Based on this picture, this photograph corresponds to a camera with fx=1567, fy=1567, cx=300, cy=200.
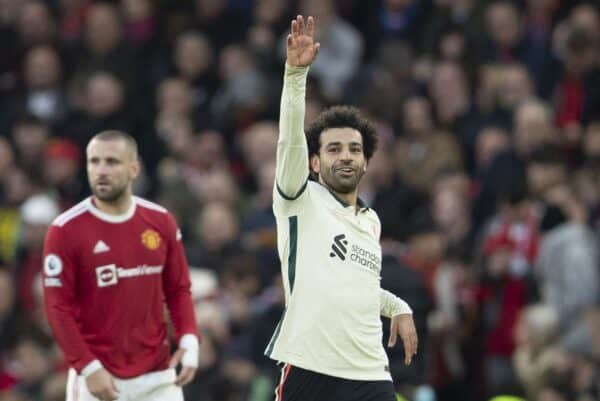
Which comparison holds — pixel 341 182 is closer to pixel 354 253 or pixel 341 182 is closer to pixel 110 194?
pixel 354 253

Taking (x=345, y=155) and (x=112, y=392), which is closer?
(x=345, y=155)

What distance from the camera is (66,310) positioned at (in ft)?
29.5

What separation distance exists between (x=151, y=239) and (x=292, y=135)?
5.74 ft

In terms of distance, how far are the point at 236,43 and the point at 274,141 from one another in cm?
206

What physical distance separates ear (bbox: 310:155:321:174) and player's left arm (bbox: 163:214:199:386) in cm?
129

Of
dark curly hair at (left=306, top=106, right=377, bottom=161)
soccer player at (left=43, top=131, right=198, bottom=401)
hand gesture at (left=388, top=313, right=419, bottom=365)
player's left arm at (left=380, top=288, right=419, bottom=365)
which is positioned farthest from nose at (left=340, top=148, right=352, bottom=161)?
soccer player at (left=43, top=131, right=198, bottom=401)

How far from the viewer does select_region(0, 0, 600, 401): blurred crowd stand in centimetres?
1308

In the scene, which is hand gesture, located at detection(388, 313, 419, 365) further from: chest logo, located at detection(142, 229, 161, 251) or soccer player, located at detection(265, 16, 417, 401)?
chest logo, located at detection(142, 229, 161, 251)

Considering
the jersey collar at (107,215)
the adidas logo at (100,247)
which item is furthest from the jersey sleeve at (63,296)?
the jersey collar at (107,215)

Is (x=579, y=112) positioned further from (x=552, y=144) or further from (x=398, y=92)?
(x=398, y=92)

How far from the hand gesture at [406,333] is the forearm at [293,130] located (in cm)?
108

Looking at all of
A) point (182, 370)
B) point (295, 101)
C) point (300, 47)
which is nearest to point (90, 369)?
point (182, 370)

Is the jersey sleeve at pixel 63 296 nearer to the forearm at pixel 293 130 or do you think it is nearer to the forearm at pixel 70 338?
the forearm at pixel 70 338

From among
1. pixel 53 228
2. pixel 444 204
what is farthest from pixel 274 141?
pixel 53 228
